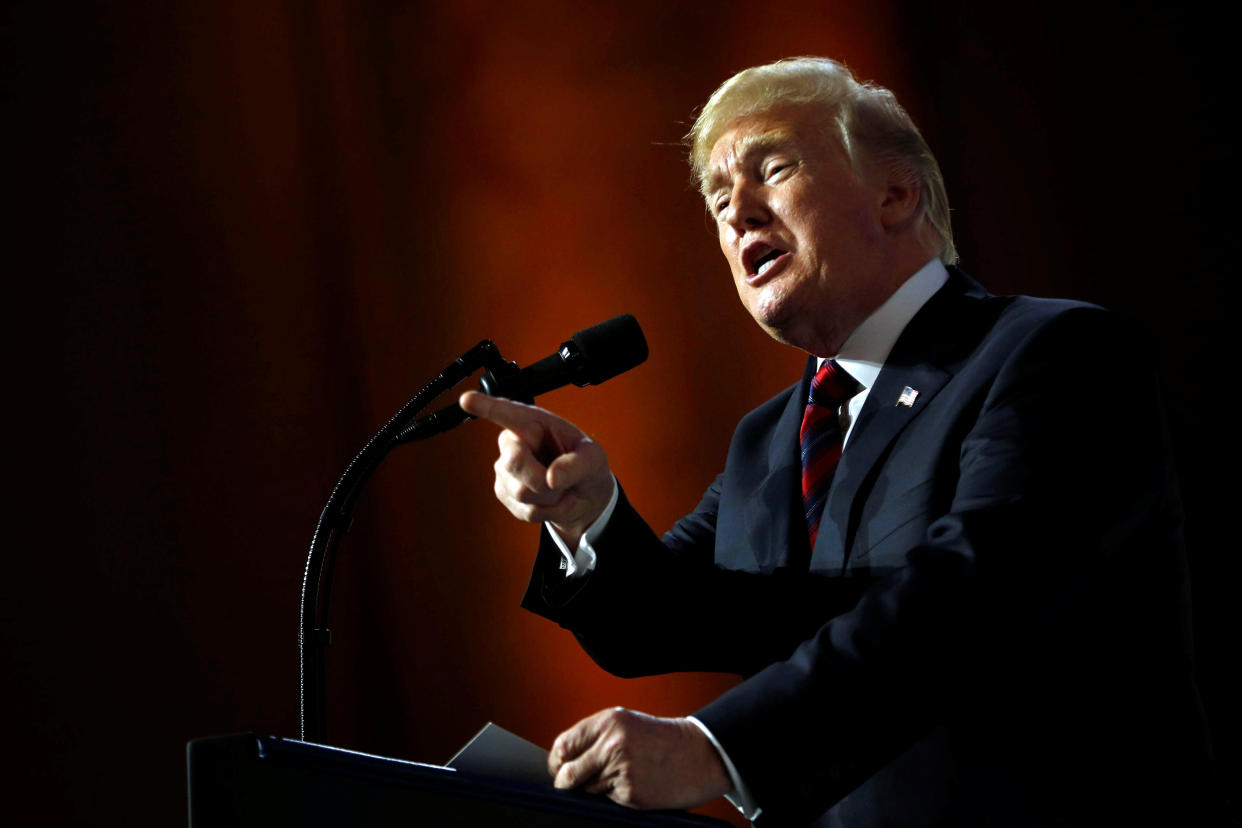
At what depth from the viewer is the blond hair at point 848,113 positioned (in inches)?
61.6

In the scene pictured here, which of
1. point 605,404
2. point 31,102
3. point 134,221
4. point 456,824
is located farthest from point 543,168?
point 456,824

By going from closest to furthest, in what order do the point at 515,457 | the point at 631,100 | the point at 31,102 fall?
1. the point at 515,457
2. the point at 31,102
3. the point at 631,100

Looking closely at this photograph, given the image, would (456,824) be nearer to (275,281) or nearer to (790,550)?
(790,550)

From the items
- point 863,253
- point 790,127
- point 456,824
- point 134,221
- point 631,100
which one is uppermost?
point 631,100

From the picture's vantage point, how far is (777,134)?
1538 mm

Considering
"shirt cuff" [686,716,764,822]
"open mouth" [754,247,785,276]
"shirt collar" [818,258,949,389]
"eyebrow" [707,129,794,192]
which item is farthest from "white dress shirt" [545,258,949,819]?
"shirt cuff" [686,716,764,822]

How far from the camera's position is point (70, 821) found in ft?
5.35

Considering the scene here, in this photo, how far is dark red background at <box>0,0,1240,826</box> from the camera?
173cm

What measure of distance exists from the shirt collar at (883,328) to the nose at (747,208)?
0.22 meters

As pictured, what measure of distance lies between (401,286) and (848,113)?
124cm

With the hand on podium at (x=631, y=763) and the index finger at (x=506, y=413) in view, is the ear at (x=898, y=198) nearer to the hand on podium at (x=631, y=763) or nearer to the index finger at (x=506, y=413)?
→ the index finger at (x=506, y=413)

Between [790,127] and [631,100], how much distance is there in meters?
0.90

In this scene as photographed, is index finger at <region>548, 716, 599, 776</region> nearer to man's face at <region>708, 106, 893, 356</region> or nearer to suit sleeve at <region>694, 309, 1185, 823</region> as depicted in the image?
suit sleeve at <region>694, 309, 1185, 823</region>

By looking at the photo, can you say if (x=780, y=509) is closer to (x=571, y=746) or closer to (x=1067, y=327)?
(x=1067, y=327)
